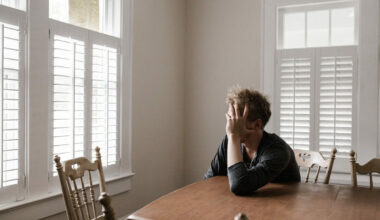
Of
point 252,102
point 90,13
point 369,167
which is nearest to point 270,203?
point 252,102

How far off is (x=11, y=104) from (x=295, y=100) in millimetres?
2393

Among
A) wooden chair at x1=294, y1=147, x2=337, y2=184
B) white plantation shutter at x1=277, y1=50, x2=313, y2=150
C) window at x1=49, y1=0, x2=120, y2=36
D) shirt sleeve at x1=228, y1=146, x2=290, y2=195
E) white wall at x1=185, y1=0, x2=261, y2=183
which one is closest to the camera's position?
shirt sleeve at x1=228, y1=146, x2=290, y2=195

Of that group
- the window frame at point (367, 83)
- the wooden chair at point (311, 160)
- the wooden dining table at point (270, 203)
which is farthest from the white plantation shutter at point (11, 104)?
the window frame at point (367, 83)

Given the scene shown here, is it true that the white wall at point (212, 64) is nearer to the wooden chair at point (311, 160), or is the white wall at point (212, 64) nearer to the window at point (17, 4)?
the wooden chair at point (311, 160)

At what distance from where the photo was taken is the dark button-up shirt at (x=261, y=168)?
63.3 inches

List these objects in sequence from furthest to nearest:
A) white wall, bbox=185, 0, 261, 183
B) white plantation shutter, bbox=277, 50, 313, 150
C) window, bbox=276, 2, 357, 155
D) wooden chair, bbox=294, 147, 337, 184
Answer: white wall, bbox=185, 0, 261, 183 → white plantation shutter, bbox=277, 50, 313, 150 → window, bbox=276, 2, 357, 155 → wooden chair, bbox=294, 147, 337, 184

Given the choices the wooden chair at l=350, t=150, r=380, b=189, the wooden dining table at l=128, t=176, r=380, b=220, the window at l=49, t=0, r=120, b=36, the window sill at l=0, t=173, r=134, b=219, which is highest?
the window at l=49, t=0, r=120, b=36

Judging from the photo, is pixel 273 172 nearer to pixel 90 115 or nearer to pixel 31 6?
pixel 90 115

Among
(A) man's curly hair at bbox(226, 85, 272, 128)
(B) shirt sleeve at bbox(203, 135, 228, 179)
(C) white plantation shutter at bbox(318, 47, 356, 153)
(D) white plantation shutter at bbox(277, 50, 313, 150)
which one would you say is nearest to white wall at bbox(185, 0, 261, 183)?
(D) white plantation shutter at bbox(277, 50, 313, 150)

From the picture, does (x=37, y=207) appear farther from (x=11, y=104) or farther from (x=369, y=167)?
(x=369, y=167)

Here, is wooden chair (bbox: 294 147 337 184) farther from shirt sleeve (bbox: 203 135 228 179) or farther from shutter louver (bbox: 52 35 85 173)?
shutter louver (bbox: 52 35 85 173)

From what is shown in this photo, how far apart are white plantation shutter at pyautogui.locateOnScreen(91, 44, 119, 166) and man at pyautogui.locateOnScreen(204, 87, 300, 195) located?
991mm

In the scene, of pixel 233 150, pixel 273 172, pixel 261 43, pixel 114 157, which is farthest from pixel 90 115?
pixel 261 43

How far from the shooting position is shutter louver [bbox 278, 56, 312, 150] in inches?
128
